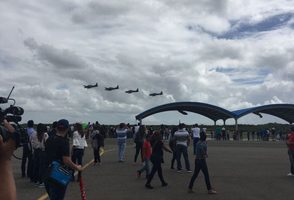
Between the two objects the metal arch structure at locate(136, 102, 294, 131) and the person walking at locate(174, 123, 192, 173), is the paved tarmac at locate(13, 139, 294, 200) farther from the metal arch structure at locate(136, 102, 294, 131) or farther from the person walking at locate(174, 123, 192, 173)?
the metal arch structure at locate(136, 102, 294, 131)

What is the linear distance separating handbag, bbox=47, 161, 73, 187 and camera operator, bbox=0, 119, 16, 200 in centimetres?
286

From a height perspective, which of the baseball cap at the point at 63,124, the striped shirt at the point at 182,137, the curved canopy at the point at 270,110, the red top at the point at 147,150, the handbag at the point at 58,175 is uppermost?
the curved canopy at the point at 270,110

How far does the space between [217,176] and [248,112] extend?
49.4m

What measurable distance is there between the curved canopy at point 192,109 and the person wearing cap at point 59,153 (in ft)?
183

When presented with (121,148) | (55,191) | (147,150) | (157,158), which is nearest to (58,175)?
(55,191)

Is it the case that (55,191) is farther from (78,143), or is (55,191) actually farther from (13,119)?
(78,143)

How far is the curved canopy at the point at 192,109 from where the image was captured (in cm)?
6259

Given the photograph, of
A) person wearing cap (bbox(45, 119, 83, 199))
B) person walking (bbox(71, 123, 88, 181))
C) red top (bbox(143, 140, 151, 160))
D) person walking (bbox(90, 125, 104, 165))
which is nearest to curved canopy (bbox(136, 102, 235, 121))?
person walking (bbox(90, 125, 104, 165))

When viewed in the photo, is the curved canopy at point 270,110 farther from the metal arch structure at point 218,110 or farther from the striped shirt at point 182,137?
the striped shirt at point 182,137

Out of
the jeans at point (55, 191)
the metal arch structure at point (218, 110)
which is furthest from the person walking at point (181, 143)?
the metal arch structure at point (218, 110)

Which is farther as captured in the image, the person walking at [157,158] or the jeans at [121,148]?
the jeans at [121,148]

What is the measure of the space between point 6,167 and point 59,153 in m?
3.13

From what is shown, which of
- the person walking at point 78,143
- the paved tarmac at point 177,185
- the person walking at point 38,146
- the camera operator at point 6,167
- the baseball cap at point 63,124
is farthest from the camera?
the person walking at point 78,143

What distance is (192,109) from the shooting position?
68.0 metres
